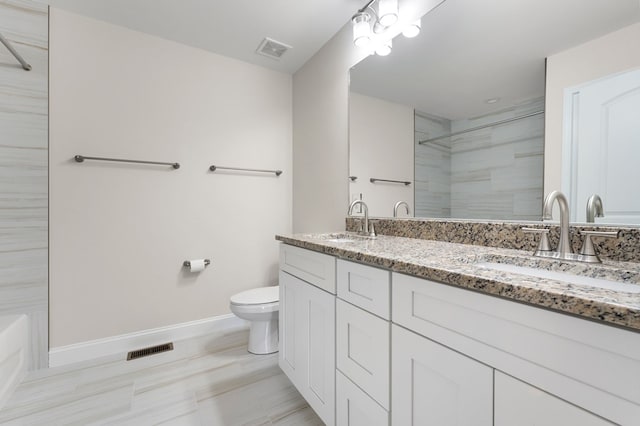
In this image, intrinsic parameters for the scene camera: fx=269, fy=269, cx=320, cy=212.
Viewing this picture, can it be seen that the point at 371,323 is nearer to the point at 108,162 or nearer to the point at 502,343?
the point at 502,343

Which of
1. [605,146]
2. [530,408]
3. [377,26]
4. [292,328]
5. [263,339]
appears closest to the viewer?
[530,408]

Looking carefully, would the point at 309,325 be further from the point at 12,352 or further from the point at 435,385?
the point at 12,352

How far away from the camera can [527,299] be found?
0.52m

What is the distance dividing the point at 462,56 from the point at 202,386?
7.29 feet

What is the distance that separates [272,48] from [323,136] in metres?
0.81

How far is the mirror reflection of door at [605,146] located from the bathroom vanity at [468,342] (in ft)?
0.77

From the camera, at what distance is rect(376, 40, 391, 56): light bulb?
1.61m

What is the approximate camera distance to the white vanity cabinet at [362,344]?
33.3 inches

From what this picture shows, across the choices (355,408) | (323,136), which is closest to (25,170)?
(323,136)

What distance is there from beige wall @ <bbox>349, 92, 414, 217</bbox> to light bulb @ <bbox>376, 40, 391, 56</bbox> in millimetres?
258

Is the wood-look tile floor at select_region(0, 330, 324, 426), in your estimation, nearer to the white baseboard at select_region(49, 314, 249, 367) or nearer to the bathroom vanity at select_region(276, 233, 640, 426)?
the white baseboard at select_region(49, 314, 249, 367)

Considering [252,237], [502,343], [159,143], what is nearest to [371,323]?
[502,343]

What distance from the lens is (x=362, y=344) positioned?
93 cm

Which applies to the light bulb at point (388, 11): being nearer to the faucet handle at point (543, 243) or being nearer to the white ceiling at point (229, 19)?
the white ceiling at point (229, 19)
